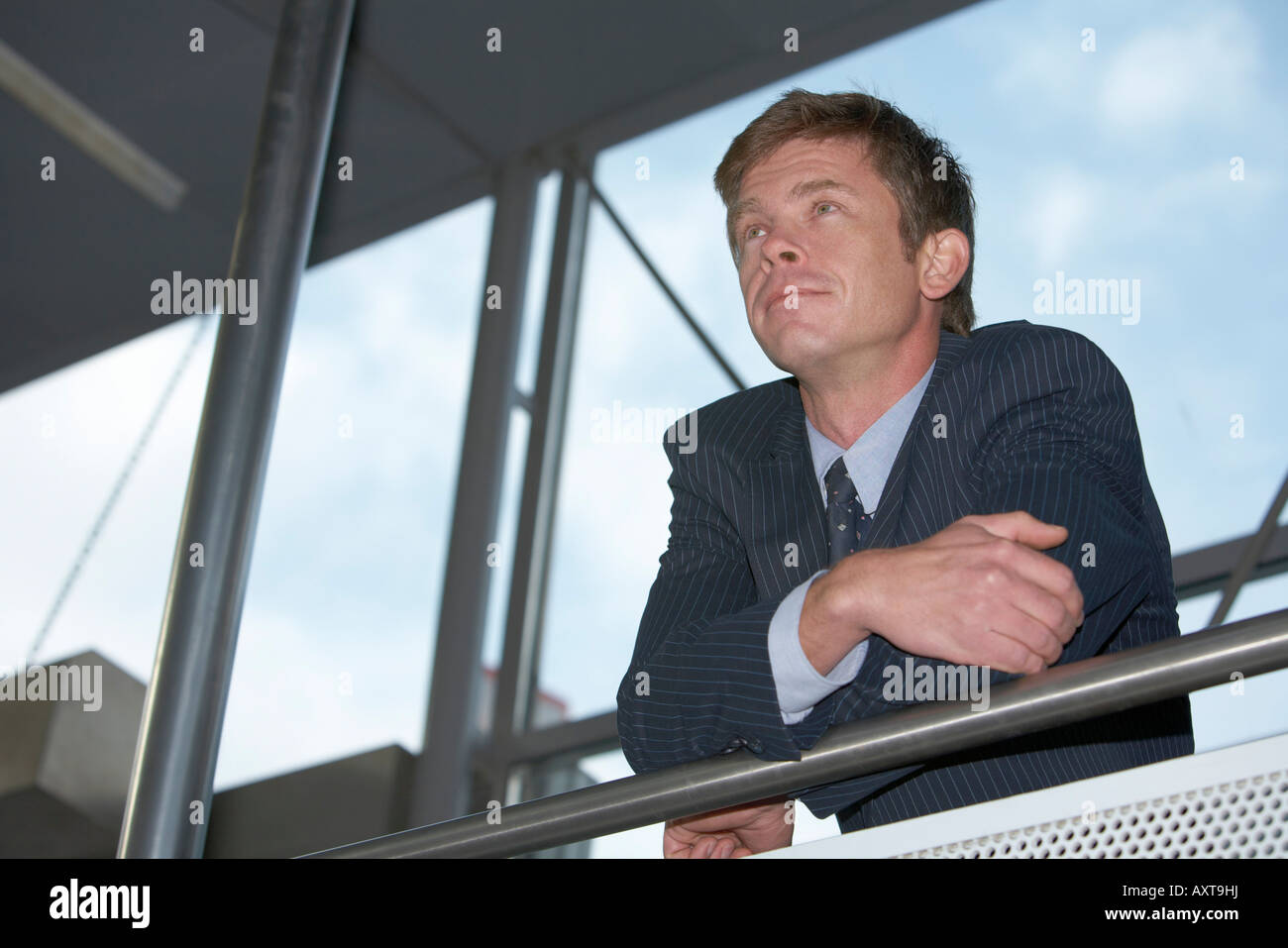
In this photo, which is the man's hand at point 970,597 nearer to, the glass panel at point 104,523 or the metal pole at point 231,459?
the metal pole at point 231,459

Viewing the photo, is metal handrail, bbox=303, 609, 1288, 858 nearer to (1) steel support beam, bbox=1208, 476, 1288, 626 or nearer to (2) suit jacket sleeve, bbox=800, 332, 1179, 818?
(2) suit jacket sleeve, bbox=800, 332, 1179, 818

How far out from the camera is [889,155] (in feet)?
5.51

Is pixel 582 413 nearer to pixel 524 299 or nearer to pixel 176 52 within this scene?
pixel 524 299

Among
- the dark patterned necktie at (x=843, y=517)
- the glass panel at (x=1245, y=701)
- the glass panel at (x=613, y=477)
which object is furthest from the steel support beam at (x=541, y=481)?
the dark patterned necktie at (x=843, y=517)

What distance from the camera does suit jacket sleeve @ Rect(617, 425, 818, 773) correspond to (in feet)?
3.73

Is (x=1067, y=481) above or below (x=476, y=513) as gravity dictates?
below

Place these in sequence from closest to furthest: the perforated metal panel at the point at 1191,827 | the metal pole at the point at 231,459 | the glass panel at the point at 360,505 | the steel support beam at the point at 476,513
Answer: the perforated metal panel at the point at 1191,827, the metal pole at the point at 231,459, the steel support beam at the point at 476,513, the glass panel at the point at 360,505

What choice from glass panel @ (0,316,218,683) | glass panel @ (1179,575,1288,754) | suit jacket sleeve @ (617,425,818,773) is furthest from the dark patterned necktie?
glass panel @ (0,316,218,683)

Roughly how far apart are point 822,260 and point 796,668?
0.60m

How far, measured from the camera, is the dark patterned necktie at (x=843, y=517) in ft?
4.58

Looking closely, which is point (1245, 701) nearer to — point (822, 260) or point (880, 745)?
point (822, 260)

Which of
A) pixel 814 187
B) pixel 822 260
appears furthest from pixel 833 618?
pixel 814 187

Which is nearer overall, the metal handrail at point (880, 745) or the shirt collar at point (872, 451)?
the metal handrail at point (880, 745)
